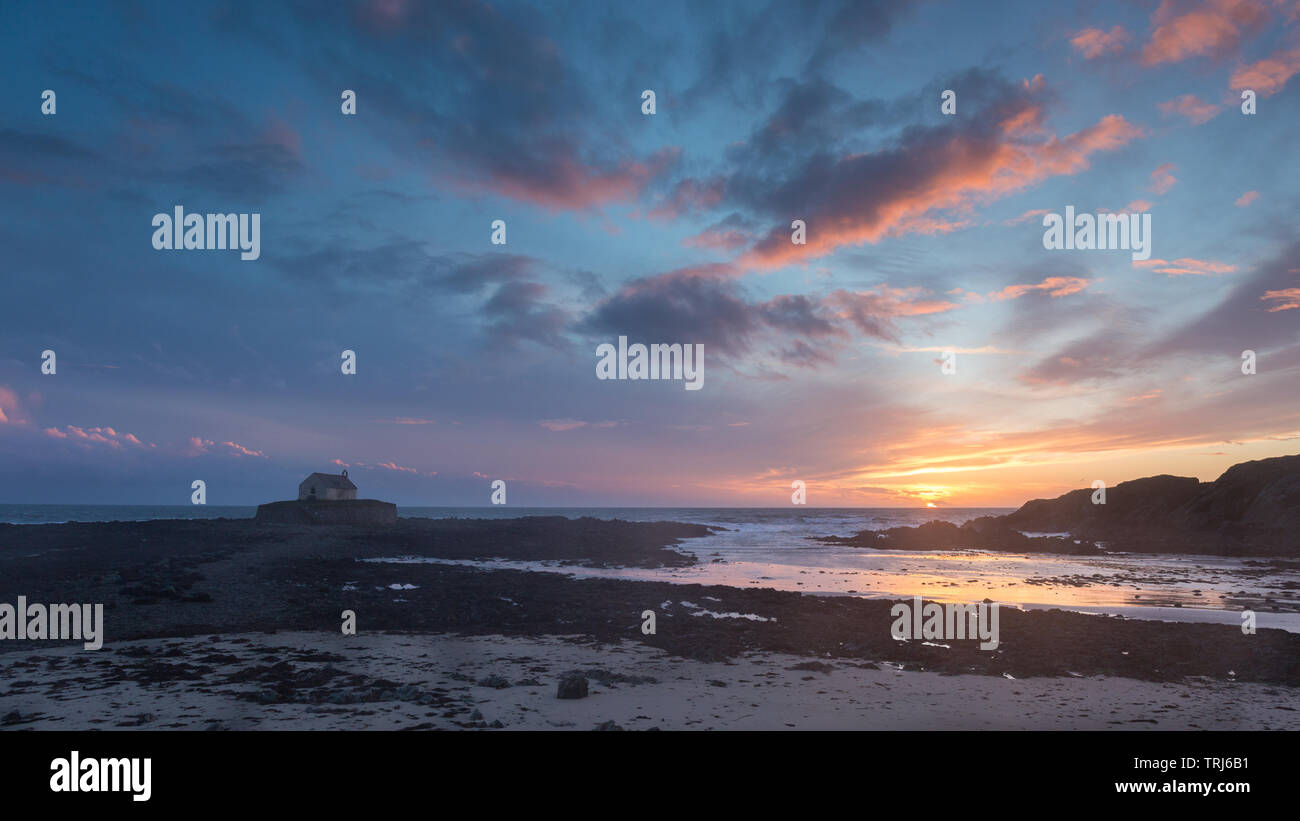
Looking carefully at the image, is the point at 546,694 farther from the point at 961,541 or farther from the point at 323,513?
the point at 961,541

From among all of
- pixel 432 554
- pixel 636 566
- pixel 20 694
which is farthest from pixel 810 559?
pixel 20 694

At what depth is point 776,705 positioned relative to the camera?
1212cm

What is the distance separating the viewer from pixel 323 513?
192 feet

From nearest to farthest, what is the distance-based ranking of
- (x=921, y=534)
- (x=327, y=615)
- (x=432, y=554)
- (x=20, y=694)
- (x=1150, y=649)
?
(x=20, y=694)
(x=1150, y=649)
(x=327, y=615)
(x=432, y=554)
(x=921, y=534)

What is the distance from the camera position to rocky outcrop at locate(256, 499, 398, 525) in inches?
2297

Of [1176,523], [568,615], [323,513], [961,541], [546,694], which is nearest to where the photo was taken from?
[546,694]

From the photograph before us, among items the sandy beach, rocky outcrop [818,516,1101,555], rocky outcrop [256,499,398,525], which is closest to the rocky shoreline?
the sandy beach

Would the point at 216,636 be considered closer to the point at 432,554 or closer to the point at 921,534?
the point at 432,554

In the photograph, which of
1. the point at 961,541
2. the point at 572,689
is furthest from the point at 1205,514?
the point at 572,689

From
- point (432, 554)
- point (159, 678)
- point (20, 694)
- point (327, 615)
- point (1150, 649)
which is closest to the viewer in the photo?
point (20, 694)

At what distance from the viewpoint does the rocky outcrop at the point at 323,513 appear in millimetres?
58344

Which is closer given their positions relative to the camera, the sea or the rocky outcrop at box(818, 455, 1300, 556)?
the sea

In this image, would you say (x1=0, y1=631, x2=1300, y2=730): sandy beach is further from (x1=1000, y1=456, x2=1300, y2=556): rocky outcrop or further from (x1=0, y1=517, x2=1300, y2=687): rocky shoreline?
(x1=1000, y1=456, x2=1300, y2=556): rocky outcrop
